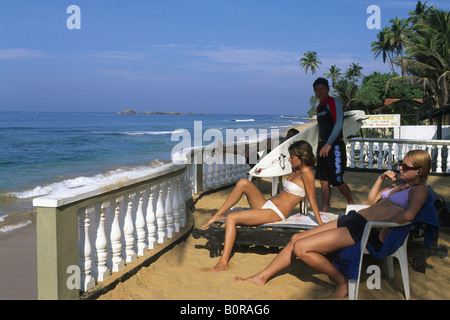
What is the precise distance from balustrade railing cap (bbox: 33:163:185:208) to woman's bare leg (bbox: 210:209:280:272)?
983 mm

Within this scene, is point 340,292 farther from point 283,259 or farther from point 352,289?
point 283,259

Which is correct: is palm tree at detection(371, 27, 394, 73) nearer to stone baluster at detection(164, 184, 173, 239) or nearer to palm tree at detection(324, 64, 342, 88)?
palm tree at detection(324, 64, 342, 88)

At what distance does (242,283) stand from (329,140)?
248 centimetres

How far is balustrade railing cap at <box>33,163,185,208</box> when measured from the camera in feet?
9.57

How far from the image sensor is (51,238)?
2.96m

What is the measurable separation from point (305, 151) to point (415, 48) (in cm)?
2950

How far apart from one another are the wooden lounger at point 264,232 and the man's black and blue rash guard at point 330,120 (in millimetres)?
1266

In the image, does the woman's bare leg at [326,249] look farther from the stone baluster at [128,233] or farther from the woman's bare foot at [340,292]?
the stone baluster at [128,233]

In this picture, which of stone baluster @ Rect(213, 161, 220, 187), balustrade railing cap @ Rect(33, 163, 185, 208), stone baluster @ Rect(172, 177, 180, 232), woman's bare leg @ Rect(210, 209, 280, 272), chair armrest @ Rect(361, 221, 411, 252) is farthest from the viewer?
stone baluster @ Rect(213, 161, 220, 187)

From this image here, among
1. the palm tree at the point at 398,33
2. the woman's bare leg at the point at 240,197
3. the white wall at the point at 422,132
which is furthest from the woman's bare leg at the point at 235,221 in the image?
the palm tree at the point at 398,33

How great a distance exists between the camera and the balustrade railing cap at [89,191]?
9.57 feet

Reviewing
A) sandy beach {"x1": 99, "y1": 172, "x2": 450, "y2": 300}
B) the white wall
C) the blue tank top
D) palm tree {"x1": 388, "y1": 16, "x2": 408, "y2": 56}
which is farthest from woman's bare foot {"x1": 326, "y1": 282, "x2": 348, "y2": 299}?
palm tree {"x1": 388, "y1": 16, "x2": 408, "y2": 56}

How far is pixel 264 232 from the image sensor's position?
4.40m
